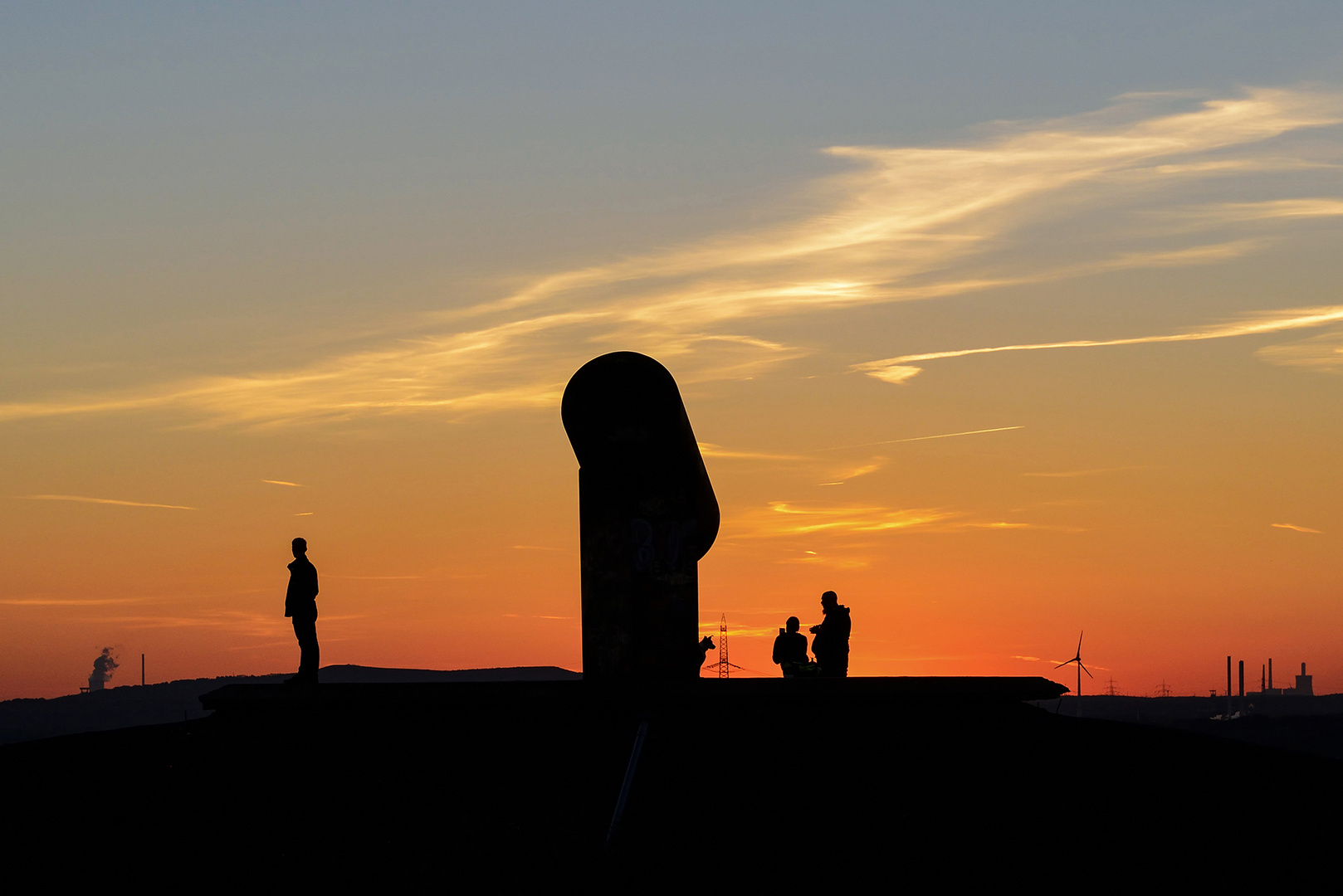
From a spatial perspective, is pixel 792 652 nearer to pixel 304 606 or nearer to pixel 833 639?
pixel 833 639

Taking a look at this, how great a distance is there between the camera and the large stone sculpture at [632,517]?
22797 mm

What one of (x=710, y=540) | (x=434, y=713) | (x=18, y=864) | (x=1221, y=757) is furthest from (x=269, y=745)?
(x=1221, y=757)

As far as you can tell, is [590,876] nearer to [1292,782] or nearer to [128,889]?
[128,889]

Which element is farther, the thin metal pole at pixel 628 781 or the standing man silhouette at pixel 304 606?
the standing man silhouette at pixel 304 606

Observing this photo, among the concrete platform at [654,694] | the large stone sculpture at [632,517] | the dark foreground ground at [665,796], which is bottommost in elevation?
the dark foreground ground at [665,796]

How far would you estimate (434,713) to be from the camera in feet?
67.5

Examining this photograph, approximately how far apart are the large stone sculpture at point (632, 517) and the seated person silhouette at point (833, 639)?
7.21 ft

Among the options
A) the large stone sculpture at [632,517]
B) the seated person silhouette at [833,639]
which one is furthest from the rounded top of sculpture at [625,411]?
the seated person silhouette at [833,639]

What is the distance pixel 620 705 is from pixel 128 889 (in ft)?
22.0

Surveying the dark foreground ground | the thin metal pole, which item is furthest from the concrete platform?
the thin metal pole

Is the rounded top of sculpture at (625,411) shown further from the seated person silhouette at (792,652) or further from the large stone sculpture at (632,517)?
the seated person silhouette at (792,652)

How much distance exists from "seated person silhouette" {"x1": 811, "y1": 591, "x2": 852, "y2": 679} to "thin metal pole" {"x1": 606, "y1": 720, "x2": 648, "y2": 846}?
5.11 meters

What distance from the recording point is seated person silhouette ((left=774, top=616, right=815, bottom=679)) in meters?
23.8

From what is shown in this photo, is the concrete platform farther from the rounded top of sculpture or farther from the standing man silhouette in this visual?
the rounded top of sculpture
